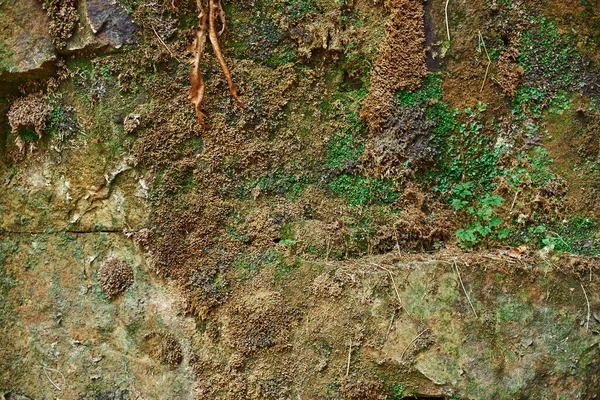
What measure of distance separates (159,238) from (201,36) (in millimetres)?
1562

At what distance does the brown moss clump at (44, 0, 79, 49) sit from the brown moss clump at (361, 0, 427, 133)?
232cm

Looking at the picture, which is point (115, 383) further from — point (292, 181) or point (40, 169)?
point (292, 181)

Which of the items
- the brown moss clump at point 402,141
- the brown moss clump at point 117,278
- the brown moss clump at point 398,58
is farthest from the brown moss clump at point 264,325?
the brown moss clump at point 398,58

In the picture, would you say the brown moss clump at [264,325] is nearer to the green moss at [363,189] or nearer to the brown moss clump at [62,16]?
the green moss at [363,189]

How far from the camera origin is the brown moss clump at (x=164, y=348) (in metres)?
3.90

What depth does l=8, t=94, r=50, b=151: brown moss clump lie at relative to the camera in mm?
4105

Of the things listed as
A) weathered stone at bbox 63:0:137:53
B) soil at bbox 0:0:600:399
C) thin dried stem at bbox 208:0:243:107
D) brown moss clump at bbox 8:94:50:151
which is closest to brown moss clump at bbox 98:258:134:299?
soil at bbox 0:0:600:399

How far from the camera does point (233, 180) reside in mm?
4039

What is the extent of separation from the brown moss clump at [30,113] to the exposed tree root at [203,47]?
120 centimetres

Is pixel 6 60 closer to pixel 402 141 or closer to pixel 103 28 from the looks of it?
pixel 103 28

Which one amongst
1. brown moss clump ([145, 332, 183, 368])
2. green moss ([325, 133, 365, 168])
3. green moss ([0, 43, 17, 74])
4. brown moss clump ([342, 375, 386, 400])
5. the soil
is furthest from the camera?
green moss ([325, 133, 365, 168])

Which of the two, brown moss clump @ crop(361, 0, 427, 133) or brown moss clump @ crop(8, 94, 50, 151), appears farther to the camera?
brown moss clump @ crop(8, 94, 50, 151)

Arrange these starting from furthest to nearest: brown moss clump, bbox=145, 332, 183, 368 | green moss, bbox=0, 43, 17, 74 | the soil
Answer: green moss, bbox=0, 43, 17, 74 < brown moss clump, bbox=145, 332, 183, 368 < the soil

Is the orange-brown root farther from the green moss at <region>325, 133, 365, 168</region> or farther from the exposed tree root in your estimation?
the green moss at <region>325, 133, 365, 168</region>
